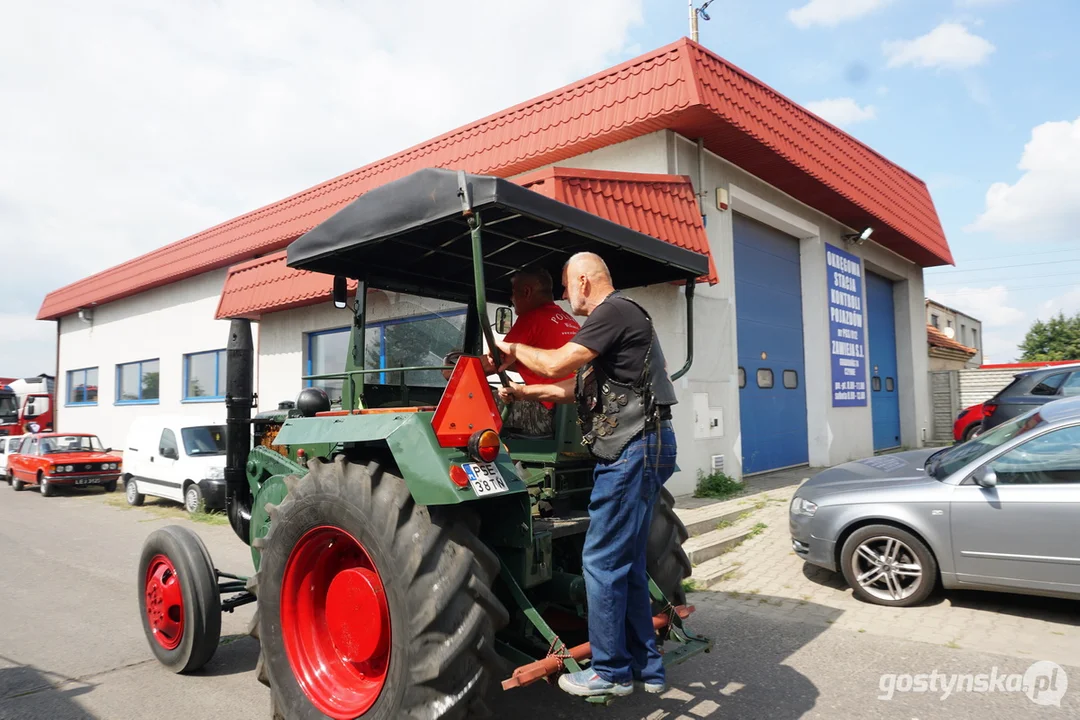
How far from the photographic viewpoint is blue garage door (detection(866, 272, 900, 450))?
582 inches

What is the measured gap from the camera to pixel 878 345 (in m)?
15.2

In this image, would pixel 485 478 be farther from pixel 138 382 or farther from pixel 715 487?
pixel 138 382

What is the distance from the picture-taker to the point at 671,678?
390 cm

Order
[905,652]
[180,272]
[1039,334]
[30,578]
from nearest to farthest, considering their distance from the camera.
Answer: [905,652] → [30,578] → [180,272] → [1039,334]

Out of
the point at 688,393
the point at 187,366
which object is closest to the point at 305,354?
the point at 187,366

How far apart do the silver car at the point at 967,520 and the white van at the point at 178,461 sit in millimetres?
9058

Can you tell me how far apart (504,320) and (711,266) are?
429cm

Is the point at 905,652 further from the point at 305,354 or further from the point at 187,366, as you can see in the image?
the point at 187,366

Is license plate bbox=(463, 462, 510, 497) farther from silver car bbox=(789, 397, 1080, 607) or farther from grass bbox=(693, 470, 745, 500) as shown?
grass bbox=(693, 470, 745, 500)

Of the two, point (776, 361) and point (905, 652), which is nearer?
point (905, 652)

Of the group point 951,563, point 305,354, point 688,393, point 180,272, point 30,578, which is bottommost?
point 30,578

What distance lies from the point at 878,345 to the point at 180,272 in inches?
665

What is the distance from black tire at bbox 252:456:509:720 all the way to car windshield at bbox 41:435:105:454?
634 inches

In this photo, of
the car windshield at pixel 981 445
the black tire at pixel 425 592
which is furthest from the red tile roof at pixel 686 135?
the black tire at pixel 425 592
